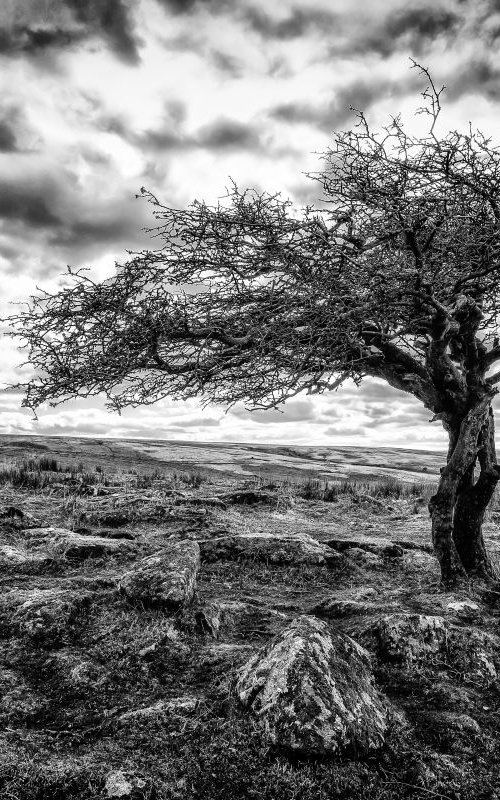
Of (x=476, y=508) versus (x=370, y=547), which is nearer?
(x=476, y=508)

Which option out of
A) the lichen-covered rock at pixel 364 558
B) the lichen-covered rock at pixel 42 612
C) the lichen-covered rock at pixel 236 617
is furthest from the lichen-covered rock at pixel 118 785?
the lichen-covered rock at pixel 364 558

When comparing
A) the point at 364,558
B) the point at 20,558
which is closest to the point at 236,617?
the point at 20,558

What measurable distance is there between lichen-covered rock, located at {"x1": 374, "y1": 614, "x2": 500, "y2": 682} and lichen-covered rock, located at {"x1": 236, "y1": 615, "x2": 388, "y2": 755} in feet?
3.19

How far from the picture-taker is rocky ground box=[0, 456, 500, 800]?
3.15m

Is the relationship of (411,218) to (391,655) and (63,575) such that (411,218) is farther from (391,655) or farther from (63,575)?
(63,575)

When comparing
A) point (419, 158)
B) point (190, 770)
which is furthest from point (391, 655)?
point (419, 158)

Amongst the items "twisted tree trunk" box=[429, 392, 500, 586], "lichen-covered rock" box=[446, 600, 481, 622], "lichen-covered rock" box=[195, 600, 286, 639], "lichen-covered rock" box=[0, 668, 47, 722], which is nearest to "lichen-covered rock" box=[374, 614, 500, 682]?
"lichen-covered rock" box=[446, 600, 481, 622]

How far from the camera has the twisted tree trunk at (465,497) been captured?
305 inches

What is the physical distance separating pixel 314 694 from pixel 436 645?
2.10 meters

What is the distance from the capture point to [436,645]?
4.96 m

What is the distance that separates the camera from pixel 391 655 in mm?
4797

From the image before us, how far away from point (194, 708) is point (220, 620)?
179cm

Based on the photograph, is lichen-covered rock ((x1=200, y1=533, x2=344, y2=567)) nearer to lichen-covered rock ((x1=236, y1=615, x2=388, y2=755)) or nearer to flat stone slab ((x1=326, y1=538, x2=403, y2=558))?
flat stone slab ((x1=326, y1=538, x2=403, y2=558))

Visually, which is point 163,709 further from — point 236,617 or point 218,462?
point 218,462
